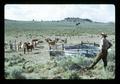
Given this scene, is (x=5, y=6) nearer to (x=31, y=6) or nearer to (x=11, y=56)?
(x=31, y=6)

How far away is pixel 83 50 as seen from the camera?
2.42 m

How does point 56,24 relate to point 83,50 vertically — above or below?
above

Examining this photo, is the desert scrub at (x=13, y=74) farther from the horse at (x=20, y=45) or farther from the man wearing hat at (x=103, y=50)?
the man wearing hat at (x=103, y=50)

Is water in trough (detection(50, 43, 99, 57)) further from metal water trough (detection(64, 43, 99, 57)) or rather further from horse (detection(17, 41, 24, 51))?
horse (detection(17, 41, 24, 51))

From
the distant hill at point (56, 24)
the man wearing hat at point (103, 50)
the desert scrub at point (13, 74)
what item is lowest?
the desert scrub at point (13, 74)

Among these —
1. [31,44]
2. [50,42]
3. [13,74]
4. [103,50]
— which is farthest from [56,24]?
[13,74]

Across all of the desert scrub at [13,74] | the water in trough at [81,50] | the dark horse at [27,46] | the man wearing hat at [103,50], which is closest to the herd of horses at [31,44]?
the dark horse at [27,46]

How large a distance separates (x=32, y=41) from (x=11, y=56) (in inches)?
10.0

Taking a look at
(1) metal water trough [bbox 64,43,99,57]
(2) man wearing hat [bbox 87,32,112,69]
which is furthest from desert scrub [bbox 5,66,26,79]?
(2) man wearing hat [bbox 87,32,112,69]

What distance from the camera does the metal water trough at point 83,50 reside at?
241 centimetres

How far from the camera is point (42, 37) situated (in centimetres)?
243

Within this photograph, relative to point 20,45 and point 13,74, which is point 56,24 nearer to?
point 20,45

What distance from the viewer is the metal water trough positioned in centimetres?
241

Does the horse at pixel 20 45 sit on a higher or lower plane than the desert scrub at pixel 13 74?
higher
